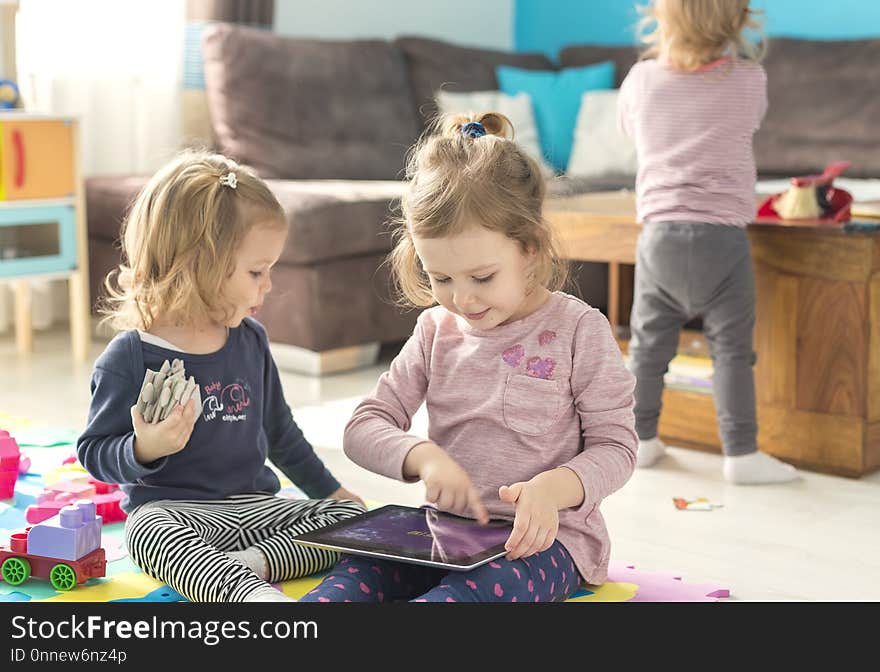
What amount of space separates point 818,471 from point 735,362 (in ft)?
0.93

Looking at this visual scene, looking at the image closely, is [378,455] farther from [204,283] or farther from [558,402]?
[204,283]

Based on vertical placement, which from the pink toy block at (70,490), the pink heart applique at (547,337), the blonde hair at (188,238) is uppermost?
the blonde hair at (188,238)

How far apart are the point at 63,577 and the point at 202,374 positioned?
13.1 inches

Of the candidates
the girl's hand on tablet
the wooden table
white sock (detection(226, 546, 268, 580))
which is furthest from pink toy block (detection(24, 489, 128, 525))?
the wooden table

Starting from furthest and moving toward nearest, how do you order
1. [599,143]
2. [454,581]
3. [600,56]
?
[600,56], [599,143], [454,581]

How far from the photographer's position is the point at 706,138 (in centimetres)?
238

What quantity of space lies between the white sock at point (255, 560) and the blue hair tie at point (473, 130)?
0.64 meters

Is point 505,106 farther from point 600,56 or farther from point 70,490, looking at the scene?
point 70,490

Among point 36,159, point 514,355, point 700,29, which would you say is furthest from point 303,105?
point 514,355

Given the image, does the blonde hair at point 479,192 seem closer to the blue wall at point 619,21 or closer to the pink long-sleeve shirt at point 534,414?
the pink long-sleeve shirt at point 534,414

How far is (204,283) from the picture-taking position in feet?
5.76

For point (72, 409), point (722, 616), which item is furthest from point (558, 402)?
point (72, 409)

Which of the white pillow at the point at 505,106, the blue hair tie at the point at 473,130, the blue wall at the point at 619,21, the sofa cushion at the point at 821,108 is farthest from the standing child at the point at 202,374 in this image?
the blue wall at the point at 619,21

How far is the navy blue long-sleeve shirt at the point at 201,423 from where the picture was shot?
172 centimetres
